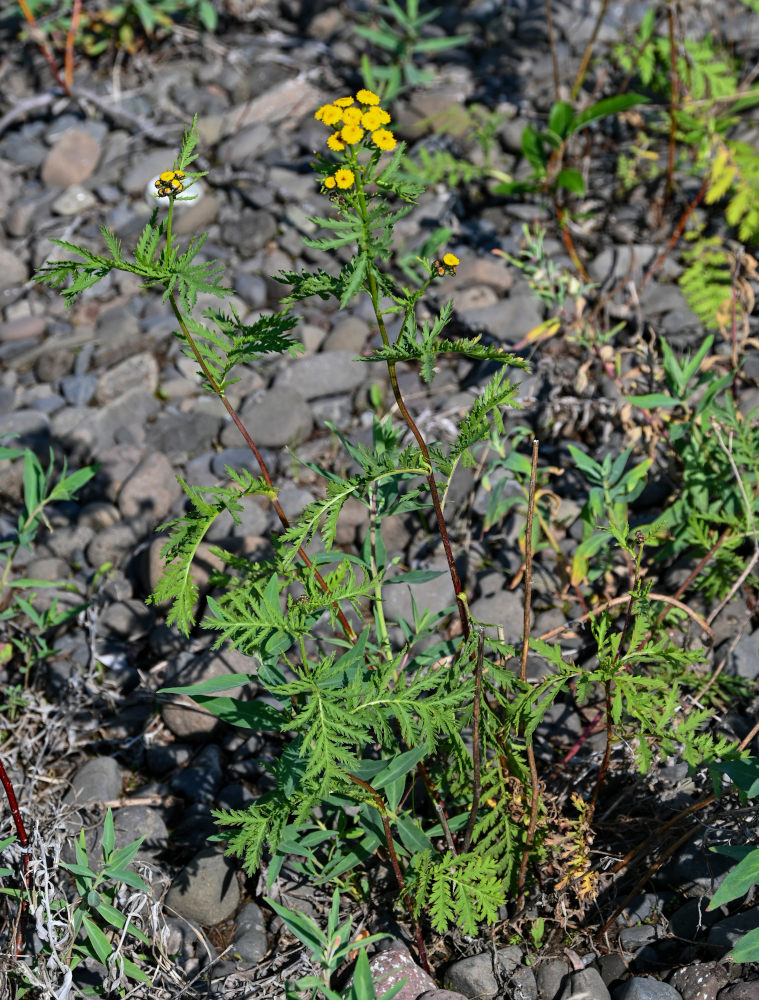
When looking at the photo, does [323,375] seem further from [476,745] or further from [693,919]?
[693,919]

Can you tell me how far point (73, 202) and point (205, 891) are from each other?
3502 mm

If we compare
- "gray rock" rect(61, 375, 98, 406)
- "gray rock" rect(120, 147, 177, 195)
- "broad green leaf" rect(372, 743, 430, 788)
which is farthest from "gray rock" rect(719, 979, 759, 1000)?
"gray rock" rect(120, 147, 177, 195)

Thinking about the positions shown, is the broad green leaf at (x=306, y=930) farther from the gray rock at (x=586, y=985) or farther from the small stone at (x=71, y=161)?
the small stone at (x=71, y=161)

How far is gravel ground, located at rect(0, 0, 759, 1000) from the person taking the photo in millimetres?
2137

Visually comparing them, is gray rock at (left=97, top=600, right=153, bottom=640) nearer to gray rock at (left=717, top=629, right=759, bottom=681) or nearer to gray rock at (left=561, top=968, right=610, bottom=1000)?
gray rock at (left=561, top=968, right=610, bottom=1000)

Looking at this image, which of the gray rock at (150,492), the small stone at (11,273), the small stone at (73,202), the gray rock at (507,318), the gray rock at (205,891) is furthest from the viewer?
the small stone at (73,202)

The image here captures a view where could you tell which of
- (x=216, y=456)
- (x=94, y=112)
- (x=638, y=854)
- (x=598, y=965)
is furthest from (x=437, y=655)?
(x=94, y=112)

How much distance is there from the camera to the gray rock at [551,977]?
6.58 ft

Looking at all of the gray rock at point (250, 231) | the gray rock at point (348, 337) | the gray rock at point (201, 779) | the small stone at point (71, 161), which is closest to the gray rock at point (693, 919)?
the gray rock at point (201, 779)

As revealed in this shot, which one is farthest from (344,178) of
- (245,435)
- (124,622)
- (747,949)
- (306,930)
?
(124,622)

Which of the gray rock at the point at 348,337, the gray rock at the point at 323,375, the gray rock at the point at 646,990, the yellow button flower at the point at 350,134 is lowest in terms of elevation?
the gray rock at the point at 646,990

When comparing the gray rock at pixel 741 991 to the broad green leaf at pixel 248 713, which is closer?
the gray rock at pixel 741 991

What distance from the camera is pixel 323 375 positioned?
142 inches

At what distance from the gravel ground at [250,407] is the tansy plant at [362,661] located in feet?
0.76
